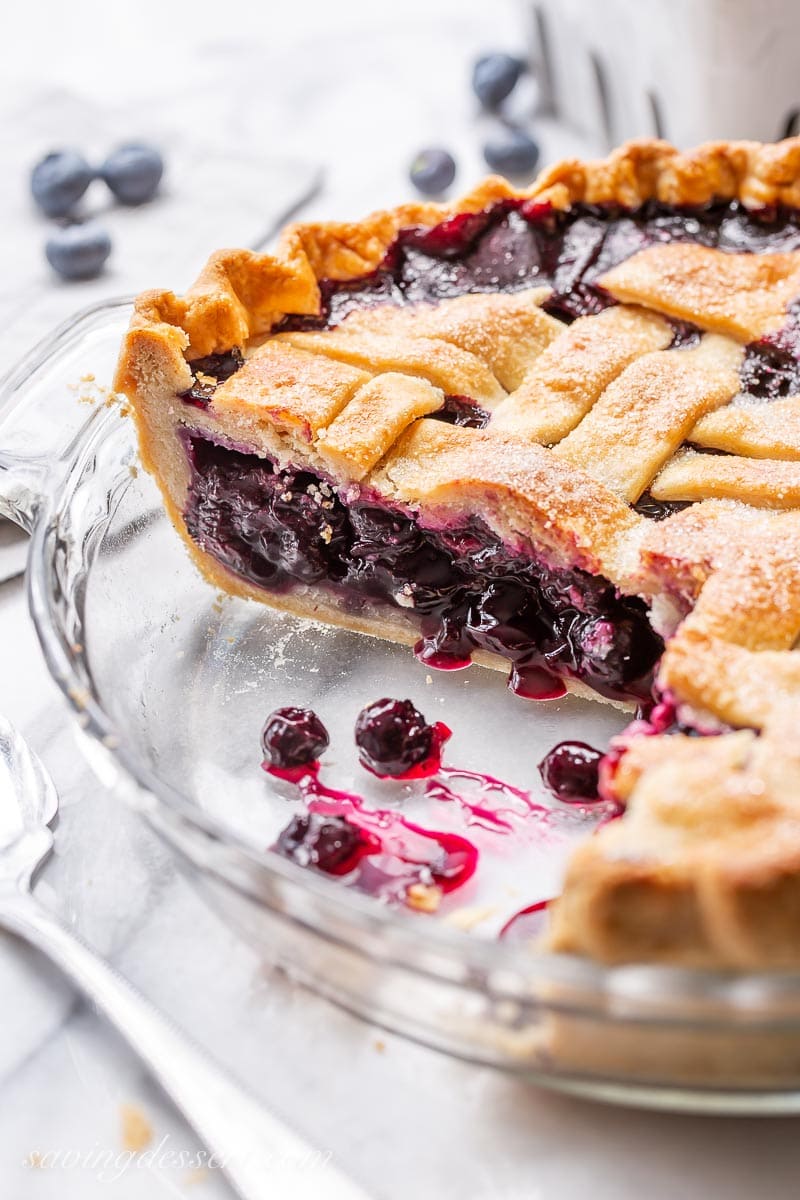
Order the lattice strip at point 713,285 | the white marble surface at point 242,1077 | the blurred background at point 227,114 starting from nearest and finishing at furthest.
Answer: the white marble surface at point 242,1077, the lattice strip at point 713,285, the blurred background at point 227,114

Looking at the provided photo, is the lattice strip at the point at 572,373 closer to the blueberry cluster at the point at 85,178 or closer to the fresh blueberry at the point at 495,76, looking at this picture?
the blueberry cluster at the point at 85,178

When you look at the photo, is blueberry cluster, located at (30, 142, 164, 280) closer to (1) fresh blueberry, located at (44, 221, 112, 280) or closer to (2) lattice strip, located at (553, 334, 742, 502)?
(1) fresh blueberry, located at (44, 221, 112, 280)

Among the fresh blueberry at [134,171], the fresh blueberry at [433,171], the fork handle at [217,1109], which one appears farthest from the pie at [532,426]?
the fresh blueberry at [134,171]

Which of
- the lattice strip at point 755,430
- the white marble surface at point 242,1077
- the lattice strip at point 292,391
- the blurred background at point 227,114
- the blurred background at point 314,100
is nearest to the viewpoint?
the white marble surface at point 242,1077

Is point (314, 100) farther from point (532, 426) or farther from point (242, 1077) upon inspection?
point (242, 1077)

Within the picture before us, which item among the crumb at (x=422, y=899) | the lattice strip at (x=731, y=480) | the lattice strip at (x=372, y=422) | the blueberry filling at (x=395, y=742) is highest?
the lattice strip at (x=372, y=422)

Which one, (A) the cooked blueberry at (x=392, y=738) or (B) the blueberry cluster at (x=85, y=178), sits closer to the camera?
(A) the cooked blueberry at (x=392, y=738)

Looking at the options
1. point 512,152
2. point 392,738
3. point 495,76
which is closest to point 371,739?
point 392,738

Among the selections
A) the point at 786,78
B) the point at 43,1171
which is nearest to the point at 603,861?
the point at 43,1171

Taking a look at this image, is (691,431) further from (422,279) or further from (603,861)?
(603,861)
